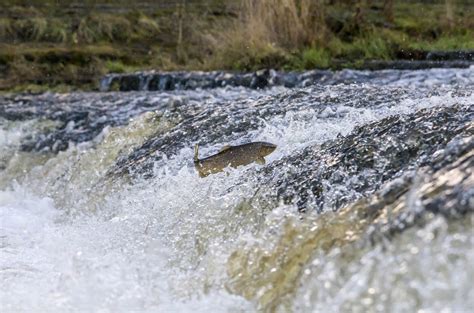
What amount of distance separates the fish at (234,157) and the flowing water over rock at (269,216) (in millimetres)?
99

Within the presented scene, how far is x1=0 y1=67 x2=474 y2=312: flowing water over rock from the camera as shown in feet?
5.76

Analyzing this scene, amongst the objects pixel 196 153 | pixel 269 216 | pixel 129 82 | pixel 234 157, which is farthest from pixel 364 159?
pixel 129 82

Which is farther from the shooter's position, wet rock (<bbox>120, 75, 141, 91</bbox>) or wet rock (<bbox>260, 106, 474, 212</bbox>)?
wet rock (<bbox>120, 75, 141, 91</bbox>)

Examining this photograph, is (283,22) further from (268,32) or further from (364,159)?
(364,159)

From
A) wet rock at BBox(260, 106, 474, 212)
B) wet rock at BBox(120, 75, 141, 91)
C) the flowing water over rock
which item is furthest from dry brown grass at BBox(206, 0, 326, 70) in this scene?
wet rock at BBox(260, 106, 474, 212)

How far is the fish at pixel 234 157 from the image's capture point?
3.59 meters

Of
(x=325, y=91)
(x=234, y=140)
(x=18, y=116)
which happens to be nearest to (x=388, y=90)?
(x=325, y=91)

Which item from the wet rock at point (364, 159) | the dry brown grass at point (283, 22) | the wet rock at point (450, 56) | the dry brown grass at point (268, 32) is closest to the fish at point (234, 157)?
the wet rock at point (364, 159)

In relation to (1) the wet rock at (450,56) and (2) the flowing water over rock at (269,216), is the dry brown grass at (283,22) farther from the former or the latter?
(2) the flowing water over rock at (269,216)

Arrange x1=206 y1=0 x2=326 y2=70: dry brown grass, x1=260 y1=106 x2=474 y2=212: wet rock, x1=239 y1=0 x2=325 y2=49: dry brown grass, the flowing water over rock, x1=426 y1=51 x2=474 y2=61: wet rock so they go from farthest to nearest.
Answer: x1=239 y1=0 x2=325 y2=49: dry brown grass, x1=206 y1=0 x2=326 y2=70: dry brown grass, x1=426 y1=51 x2=474 y2=61: wet rock, x1=260 y1=106 x2=474 y2=212: wet rock, the flowing water over rock

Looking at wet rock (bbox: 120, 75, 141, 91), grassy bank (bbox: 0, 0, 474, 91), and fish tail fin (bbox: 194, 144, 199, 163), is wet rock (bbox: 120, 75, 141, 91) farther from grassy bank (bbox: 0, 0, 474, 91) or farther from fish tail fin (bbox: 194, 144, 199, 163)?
fish tail fin (bbox: 194, 144, 199, 163)

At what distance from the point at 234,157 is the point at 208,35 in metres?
6.86

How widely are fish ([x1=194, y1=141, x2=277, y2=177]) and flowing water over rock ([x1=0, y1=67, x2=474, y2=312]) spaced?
99 mm

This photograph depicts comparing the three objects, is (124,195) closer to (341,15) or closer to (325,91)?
(325,91)
